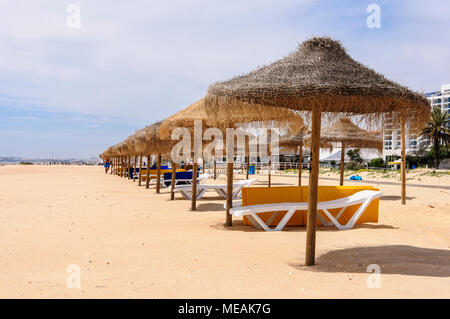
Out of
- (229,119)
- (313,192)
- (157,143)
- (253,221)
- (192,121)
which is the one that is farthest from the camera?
(157,143)

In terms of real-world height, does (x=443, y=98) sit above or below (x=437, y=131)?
above

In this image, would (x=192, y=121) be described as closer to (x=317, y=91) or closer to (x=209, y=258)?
(x=209, y=258)

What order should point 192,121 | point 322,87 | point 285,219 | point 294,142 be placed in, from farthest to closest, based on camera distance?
point 294,142 < point 192,121 < point 285,219 < point 322,87

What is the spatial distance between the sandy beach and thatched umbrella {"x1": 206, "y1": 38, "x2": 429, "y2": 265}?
2.51 ft

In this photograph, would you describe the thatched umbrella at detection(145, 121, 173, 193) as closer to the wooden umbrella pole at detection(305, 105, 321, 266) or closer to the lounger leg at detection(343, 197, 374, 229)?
the lounger leg at detection(343, 197, 374, 229)

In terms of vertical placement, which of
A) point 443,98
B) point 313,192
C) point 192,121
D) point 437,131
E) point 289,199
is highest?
point 443,98

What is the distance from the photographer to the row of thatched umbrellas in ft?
13.9

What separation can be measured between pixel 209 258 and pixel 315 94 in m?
2.26

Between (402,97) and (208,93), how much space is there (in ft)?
8.14

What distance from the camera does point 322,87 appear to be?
4141 mm

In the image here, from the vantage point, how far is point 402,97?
4312 mm

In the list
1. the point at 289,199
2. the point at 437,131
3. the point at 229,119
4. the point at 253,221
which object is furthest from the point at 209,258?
the point at 437,131
